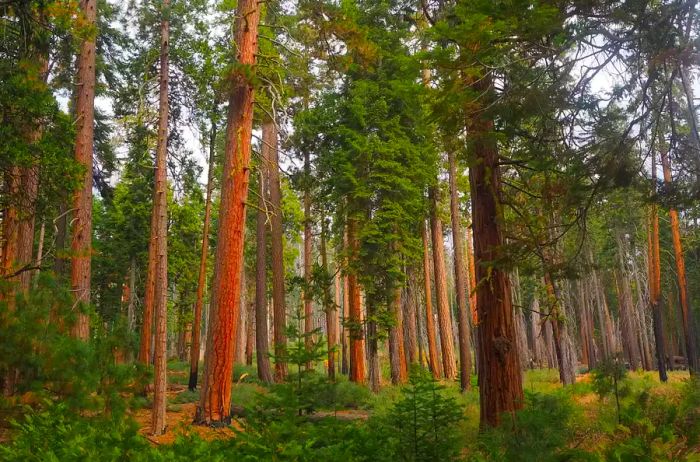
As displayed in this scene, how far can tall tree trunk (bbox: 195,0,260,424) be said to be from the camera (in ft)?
29.3

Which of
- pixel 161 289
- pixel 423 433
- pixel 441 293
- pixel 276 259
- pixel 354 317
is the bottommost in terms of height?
pixel 423 433

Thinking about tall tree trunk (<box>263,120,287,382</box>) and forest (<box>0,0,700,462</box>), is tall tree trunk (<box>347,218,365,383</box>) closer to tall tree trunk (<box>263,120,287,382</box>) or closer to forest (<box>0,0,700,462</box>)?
forest (<box>0,0,700,462</box>)

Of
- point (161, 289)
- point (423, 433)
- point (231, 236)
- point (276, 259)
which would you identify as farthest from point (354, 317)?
point (423, 433)

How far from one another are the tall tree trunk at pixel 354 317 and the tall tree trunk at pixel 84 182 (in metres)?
7.69

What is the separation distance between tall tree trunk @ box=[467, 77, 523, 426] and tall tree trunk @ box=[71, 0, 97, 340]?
8080mm

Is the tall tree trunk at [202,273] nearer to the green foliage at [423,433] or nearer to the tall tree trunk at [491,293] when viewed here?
the tall tree trunk at [491,293]

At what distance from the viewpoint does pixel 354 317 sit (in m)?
16.8

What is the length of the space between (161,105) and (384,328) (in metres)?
9.51

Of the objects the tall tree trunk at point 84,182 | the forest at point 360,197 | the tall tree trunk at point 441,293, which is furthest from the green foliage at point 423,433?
the tall tree trunk at point 441,293

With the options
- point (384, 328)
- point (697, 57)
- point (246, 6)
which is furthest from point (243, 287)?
point (697, 57)

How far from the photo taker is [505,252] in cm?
689

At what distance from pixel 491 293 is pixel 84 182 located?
358 inches

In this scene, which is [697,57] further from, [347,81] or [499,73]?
[347,81]

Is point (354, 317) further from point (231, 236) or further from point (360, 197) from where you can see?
point (231, 236)
